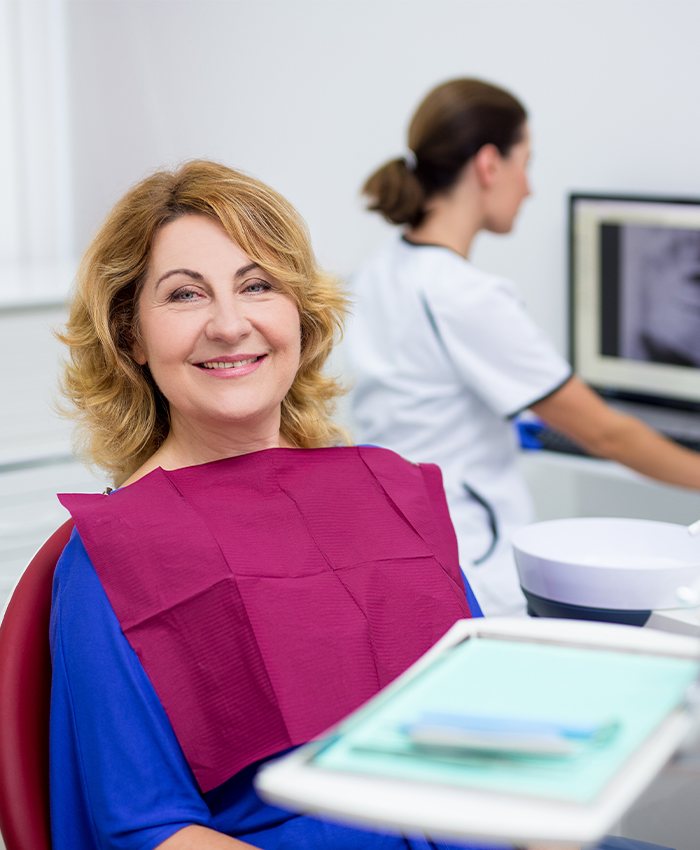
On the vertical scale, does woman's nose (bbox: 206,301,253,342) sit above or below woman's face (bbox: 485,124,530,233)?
below

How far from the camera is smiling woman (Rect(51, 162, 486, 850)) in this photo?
110 centimetres

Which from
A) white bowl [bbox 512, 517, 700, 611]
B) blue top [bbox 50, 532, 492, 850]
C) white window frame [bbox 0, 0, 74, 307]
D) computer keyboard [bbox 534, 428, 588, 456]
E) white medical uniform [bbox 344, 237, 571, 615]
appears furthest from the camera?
white window frame [bbox 0, 0, 74, 307]

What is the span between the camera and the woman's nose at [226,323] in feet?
4.17

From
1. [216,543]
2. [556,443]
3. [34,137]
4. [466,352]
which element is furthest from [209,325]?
[34,137]

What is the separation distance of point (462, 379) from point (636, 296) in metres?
0.95

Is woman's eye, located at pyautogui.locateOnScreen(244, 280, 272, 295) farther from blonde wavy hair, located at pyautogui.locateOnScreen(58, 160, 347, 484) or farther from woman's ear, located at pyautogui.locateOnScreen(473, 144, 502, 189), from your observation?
woman's ear, located at pyautogui.locateOnScreen(473, 144, 502, 189)

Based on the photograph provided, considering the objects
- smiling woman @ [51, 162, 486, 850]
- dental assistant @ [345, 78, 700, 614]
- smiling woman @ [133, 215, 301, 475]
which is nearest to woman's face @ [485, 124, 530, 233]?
dental assistant @ [345, 78, 700, 614]

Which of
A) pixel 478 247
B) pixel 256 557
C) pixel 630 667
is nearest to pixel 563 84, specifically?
pixel 478 247

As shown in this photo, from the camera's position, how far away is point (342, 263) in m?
3.55

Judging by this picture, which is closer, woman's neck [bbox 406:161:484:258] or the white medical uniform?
the white medical uniform

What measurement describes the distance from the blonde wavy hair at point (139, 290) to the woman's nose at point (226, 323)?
0.20 feet

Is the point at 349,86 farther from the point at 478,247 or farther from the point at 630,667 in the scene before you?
the point at 630,667

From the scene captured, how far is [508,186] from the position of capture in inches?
89.6

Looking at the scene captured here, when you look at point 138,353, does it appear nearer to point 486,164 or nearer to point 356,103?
point 486,164
